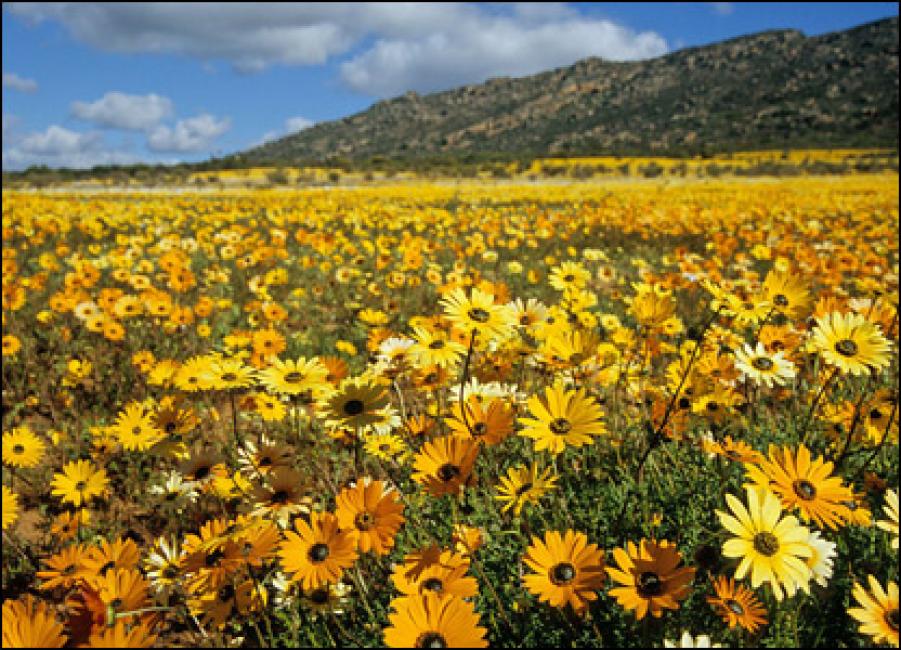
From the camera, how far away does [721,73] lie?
105 meters

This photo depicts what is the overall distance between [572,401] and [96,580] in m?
1.45

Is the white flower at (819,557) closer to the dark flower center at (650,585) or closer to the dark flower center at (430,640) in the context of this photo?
the dark flower center at (650,585)

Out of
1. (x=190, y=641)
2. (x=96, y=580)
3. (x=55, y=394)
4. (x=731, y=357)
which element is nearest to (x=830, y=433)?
(x=731, y=357)

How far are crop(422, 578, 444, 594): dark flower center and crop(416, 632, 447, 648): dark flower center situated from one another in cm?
18

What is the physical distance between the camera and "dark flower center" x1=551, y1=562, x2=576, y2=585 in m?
1.37

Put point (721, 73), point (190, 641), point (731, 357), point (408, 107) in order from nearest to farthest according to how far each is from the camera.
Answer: point (190, 641) < point (731, 357) < point (721, 73) < point (408, 107)

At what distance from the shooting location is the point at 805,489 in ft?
4.85

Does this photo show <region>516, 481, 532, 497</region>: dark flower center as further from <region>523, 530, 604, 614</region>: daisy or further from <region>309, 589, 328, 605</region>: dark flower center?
<region>309, 589, 328, 605</region>: dark flower center

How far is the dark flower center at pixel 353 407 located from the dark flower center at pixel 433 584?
70 cm

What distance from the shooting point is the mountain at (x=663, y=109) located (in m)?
73.5

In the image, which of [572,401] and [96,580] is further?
[572,401]

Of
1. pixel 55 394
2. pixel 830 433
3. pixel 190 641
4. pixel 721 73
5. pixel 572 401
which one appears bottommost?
pixel 190 641

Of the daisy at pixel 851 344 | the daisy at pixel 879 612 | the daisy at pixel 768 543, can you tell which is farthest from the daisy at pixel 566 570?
the daisy at pixel 851 344

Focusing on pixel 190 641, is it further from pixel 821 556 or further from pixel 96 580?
pixel 821 556
